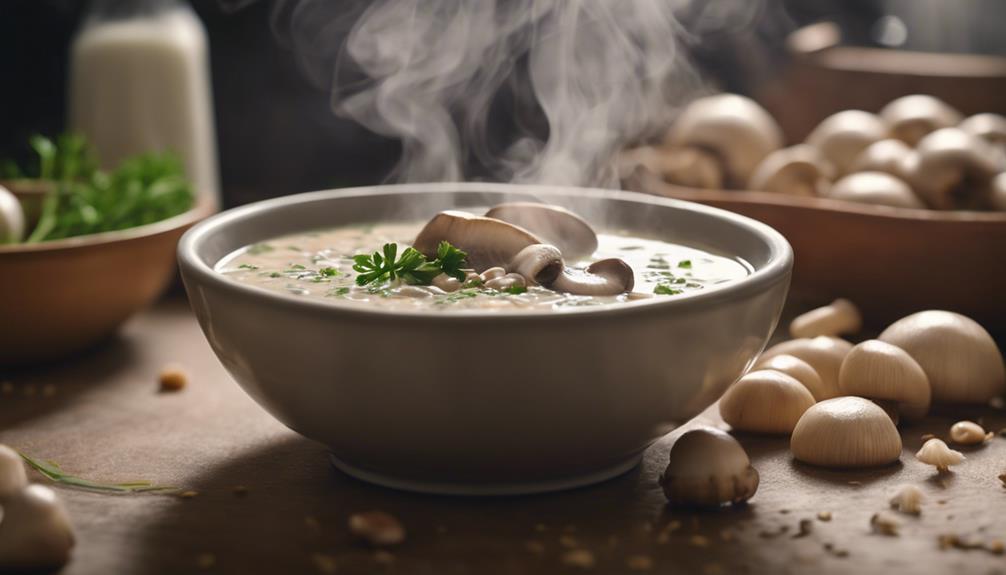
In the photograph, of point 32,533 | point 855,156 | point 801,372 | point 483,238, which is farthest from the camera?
point 855,156

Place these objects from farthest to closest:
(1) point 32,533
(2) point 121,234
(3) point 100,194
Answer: (3) point 100,194 → (2) point 121,234 → (1) point 32,533

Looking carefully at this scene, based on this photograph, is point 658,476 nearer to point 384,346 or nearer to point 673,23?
point 384,346

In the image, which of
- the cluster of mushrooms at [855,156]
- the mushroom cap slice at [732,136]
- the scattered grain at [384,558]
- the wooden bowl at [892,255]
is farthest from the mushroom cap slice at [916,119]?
the scattered grain at [384,558]

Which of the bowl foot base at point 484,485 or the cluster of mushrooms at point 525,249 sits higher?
the cluster of mushrooms at point 525,249

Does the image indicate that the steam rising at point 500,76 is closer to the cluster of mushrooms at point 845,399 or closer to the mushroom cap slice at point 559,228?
the mushroom cap slice at point 559,228

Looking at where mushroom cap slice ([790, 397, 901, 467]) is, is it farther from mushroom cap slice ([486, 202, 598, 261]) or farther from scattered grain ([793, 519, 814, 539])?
mushroom cap slice ([486, 202, 598, 261])

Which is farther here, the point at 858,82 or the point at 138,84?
the point at 858,82

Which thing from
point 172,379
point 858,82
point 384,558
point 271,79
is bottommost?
point 172,379

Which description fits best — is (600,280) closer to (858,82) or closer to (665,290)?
(665,290)

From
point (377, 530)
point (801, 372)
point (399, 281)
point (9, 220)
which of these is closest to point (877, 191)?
point (801, 372)
